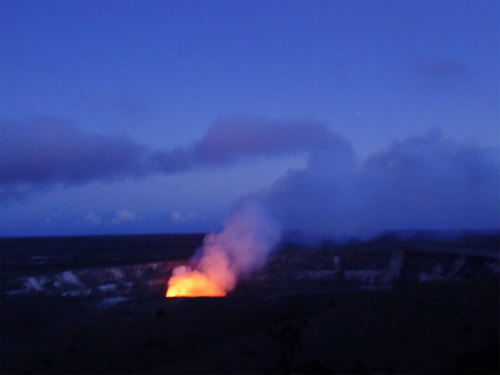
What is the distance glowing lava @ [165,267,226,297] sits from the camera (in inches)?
1409

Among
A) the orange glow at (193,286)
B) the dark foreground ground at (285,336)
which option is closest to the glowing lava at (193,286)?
the orange glow at (193,286)

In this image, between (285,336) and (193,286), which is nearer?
(285,336)

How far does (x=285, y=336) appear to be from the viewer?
1206 centimetres

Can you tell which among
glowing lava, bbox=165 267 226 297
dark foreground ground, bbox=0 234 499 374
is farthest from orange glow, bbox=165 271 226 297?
dark foreground ground, bbox=0 234 499 374

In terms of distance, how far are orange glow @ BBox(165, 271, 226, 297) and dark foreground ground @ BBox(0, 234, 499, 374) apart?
6.53m

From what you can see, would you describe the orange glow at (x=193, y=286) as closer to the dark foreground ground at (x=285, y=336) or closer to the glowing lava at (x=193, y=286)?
the glowing lava at (x=193, y=286)

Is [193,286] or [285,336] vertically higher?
[285,336]

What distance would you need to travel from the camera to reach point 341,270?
48750mm

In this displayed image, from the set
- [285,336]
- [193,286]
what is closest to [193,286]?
[193,286]

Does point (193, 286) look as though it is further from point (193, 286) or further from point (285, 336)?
point (285, 336)

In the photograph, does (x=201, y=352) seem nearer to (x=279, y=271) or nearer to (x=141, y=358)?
(x=141, y=358)

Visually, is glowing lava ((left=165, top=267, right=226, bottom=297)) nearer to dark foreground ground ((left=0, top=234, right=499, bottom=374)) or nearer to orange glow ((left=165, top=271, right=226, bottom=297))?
orange glow ((left=165, top=271, right=226, bottom=297))

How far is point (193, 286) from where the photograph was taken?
36.3m

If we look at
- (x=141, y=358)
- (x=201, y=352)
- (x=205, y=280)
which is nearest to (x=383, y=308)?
(x=201, y=352)
